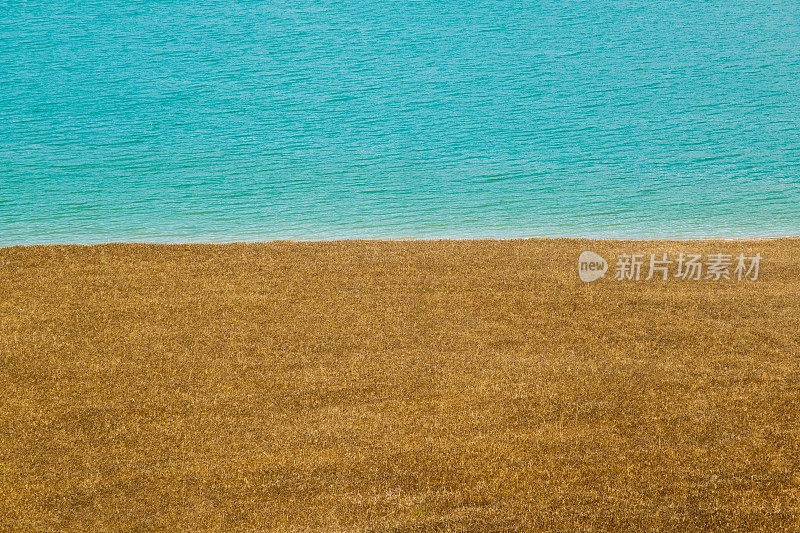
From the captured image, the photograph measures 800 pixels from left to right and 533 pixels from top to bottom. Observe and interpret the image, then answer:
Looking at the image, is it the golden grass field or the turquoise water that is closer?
the golden grass field

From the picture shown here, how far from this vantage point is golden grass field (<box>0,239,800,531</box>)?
92.4 inches

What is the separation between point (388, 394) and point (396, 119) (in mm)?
7148

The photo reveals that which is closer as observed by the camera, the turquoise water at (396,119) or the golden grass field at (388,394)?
the golden grass field at (388,394)

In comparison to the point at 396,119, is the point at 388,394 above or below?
below

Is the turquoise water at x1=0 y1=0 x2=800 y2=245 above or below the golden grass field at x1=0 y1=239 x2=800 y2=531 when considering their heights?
above

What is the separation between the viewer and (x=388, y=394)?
3.06 meters

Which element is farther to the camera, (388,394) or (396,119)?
(396,119)

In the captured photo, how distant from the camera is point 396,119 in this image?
974 centimetres

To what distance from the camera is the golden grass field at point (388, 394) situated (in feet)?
7.70

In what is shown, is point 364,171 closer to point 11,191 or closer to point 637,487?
point 11,191

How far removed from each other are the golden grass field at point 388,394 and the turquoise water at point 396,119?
1.83 meters

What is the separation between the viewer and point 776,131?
9258 mm

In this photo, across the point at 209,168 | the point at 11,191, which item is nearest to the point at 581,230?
the point at 209,168

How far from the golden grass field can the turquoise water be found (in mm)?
1832
